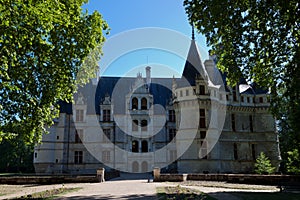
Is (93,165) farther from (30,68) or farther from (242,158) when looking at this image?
(30,68)

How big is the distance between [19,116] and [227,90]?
21725 mm

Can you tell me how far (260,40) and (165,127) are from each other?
76.8ft

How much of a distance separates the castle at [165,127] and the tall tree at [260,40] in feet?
46.2

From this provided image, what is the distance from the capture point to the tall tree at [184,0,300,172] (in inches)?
396

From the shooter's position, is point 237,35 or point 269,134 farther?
point 269,134

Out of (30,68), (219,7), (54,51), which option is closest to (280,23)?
(219,7)

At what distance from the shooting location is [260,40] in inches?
436

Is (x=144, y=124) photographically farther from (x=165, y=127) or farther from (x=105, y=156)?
(x=105, y=156)

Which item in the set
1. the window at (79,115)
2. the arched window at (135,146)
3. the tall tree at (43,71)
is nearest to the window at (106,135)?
the arched window at (135,146)

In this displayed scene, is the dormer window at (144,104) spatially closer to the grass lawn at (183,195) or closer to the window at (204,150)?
the window at (204,150)

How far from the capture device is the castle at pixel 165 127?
2602 centimetres

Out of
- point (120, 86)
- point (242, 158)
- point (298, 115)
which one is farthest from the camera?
point (120, 86)

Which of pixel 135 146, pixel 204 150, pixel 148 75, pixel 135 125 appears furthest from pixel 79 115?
pixel 204 150

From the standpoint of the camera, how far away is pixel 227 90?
95.2 feet
